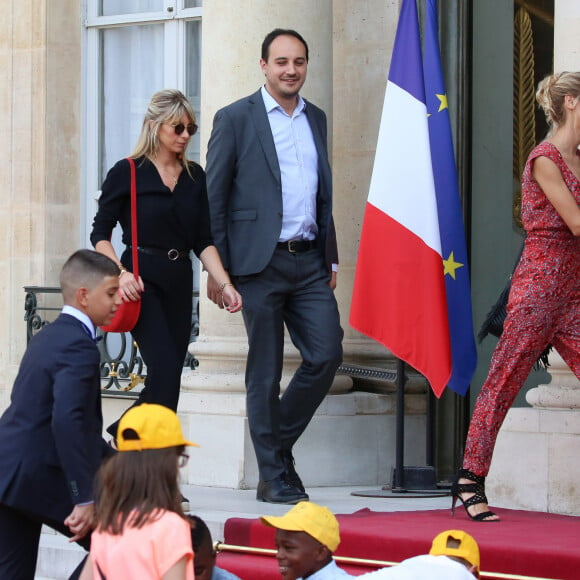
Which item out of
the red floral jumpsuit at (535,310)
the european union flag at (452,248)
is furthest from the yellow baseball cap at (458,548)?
the european union flag at (452,248)

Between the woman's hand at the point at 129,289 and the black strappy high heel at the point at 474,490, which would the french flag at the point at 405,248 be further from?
the woman's hand at the point at 129,289

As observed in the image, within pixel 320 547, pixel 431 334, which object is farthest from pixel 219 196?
pixel 320 547

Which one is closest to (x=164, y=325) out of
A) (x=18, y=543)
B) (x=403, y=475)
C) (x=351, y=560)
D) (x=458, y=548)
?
(x=351, y=560)

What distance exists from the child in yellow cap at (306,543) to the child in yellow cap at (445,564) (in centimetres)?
26

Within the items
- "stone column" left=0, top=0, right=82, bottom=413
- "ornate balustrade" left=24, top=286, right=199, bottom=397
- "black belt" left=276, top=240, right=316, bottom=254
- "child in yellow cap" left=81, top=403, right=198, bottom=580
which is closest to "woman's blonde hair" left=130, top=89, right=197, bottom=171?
"black belt" left=276, top=240, right=316, bottom=254

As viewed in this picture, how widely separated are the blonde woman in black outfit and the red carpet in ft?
2.43

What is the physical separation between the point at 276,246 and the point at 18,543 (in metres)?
2.48

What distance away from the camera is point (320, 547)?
4781 mm

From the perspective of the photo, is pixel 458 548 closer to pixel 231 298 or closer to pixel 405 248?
pixel 231 298

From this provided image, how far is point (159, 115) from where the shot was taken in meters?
6.71

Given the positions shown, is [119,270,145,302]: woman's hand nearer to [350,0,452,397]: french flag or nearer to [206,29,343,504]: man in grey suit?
[206,29,343,504]: man in grey suit

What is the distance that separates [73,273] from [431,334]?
2860 millimetres

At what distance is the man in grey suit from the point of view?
23.2 ft

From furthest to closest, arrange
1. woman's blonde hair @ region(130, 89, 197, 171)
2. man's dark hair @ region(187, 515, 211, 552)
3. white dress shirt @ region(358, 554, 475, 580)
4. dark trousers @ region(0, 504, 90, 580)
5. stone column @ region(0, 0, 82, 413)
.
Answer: stone column @ region(0, 0, 82, 413)
woman's blonde hair @ region(130, 89, 197, 171)
dark trousers @ region(0, 504, 90, 580)
man's dark hair @ region(187, 515, 211, 552)
white dress shirt @ region(358, 554, 475, 580)
